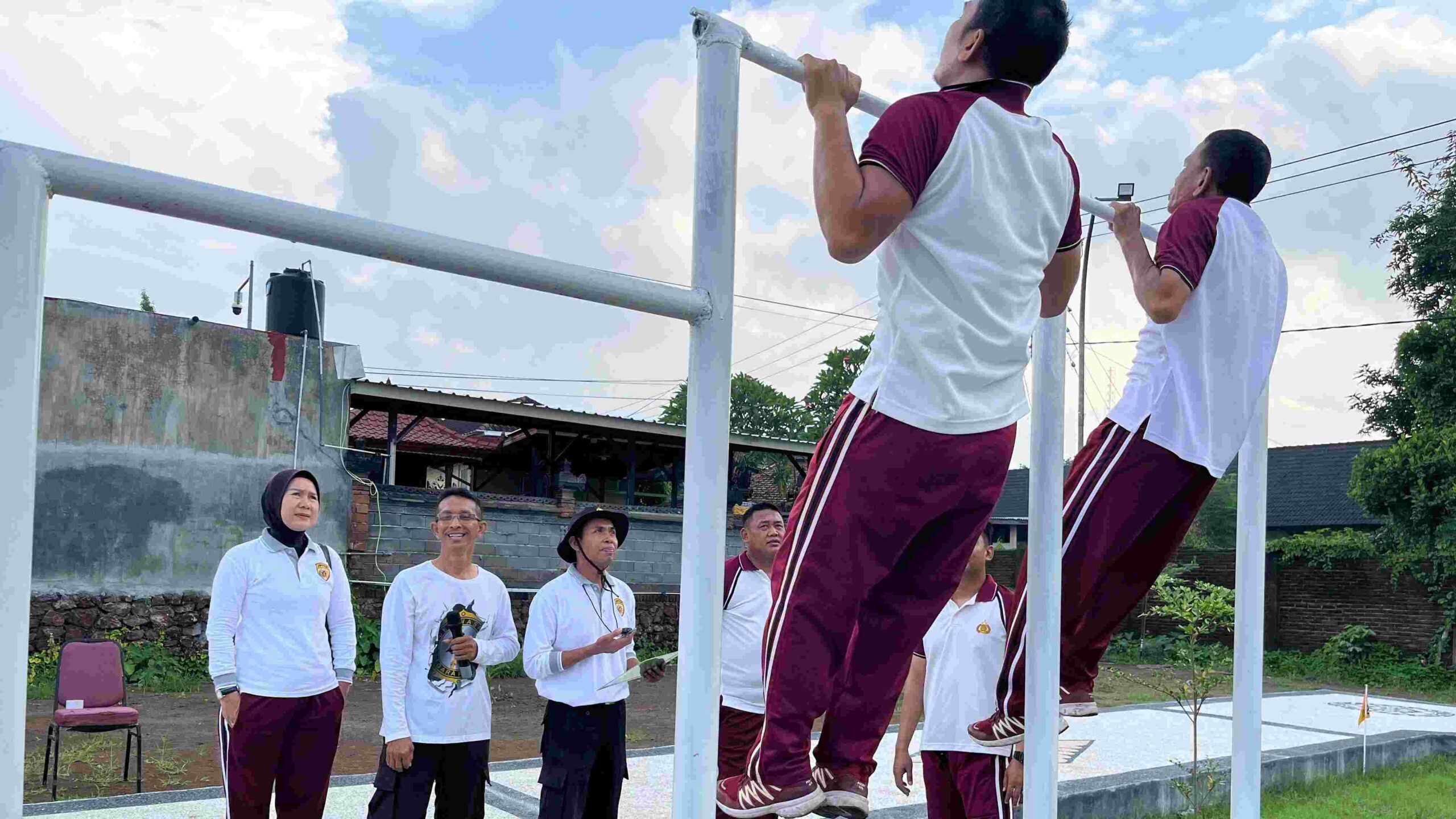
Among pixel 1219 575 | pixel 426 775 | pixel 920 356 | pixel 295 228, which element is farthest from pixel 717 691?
pixel 1219 575

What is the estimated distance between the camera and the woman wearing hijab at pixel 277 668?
402 centimetres

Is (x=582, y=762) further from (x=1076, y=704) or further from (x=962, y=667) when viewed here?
(x=1076, y=704)

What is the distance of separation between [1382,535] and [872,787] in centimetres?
1446

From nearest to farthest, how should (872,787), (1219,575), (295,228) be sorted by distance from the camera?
1. (295,228)
2. (872,787)
3. (1219,575)

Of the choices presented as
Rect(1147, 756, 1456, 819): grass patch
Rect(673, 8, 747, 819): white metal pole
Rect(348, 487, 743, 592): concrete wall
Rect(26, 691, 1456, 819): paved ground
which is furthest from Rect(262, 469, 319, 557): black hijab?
Rect(348, 487, 743, 592): concrete wall

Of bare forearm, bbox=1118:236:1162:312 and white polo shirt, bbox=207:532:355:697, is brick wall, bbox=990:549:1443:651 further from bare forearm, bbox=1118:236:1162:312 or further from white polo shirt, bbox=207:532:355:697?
bare forearm, bbox=1118:236:1162:312

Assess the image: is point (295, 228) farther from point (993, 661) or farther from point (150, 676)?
point (150, 676)

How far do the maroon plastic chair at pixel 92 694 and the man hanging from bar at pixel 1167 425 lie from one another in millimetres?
6720

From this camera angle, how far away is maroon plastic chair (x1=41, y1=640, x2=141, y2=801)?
24.1ft

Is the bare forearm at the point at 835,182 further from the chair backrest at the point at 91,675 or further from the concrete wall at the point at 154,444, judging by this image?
the concrete wall at the point at 154,444

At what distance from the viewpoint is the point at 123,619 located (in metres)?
13.1

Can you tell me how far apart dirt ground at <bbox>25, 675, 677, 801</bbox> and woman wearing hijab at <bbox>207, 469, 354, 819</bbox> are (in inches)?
173

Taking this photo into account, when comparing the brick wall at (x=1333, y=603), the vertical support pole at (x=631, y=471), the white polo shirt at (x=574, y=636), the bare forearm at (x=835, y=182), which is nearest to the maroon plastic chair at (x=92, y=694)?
the white polo shirt at (x=574, y=636)

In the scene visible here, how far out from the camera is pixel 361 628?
1438 cm
